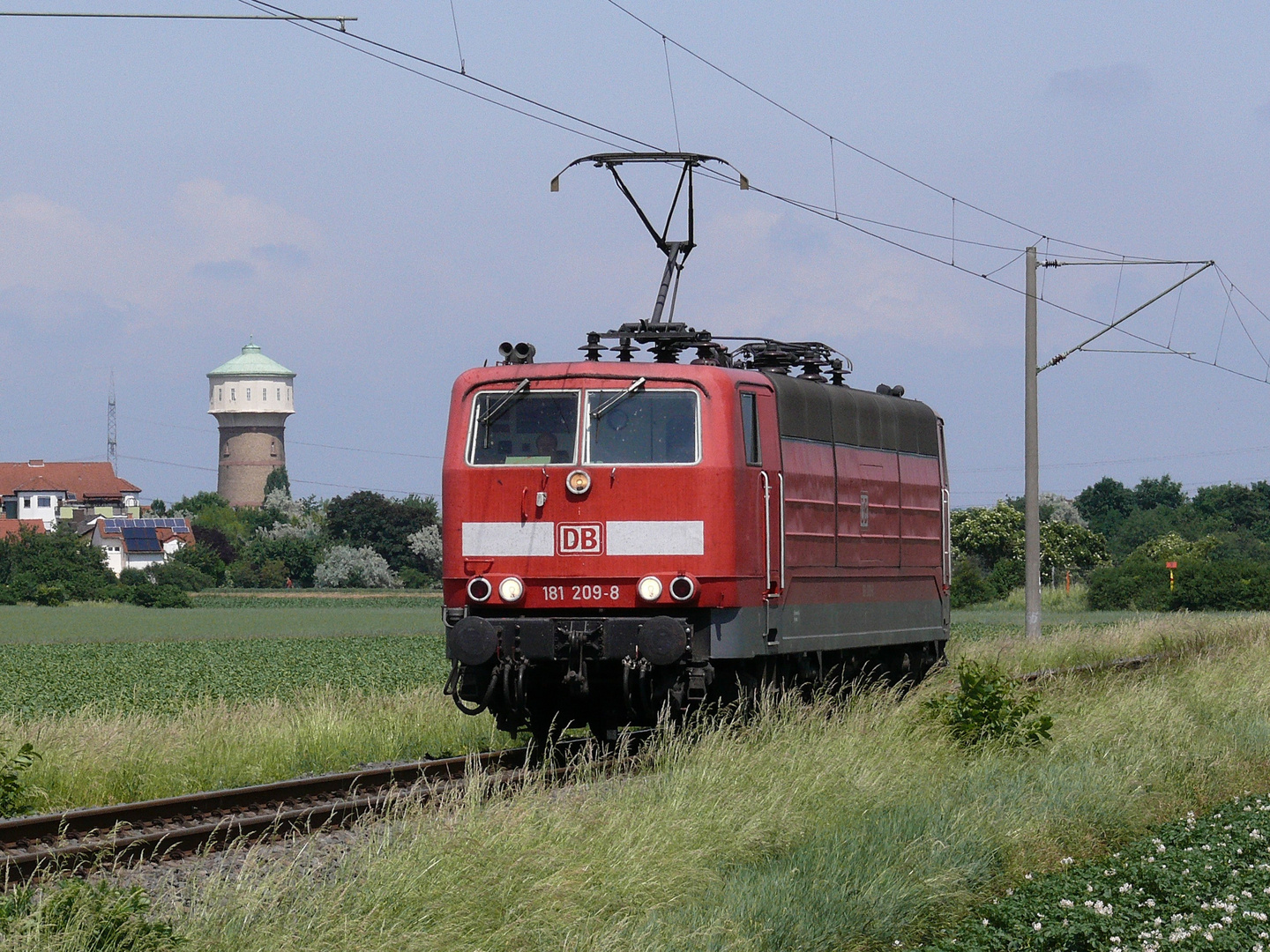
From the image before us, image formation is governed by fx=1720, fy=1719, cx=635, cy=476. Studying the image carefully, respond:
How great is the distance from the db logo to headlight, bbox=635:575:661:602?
47cm

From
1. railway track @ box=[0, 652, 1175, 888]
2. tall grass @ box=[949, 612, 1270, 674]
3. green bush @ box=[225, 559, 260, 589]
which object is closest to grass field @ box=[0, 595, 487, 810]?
railway track @ box=[0, 652, 1175, 888]

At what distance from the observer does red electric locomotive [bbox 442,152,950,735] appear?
13789 mm

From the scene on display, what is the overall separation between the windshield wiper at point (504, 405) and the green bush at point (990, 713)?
4408 millimetres

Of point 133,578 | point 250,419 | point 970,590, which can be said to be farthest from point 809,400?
point 250,419

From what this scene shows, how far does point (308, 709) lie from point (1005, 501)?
255ft

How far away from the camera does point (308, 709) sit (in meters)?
17.7

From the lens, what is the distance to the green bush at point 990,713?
547 inches

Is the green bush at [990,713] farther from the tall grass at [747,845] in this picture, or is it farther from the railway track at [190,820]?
the railway track at [190,820]

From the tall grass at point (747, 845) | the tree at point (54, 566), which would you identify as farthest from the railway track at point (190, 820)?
the tree at point (54, 566)

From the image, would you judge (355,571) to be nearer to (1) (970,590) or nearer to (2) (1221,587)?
(1) (970,590)

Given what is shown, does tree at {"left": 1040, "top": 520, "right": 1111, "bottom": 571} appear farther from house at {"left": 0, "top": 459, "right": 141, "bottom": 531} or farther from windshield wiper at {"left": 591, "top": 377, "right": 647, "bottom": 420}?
house at {"left": 0, "top": 459, "right": 141, "bottom": 531}

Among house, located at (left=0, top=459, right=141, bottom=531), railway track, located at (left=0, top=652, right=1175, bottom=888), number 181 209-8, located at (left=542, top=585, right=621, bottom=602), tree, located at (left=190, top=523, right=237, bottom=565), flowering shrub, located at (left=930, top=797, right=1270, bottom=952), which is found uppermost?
house, located at (left=0, top=459, right=141, bottom=531)

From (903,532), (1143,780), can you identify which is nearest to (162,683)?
(903,532)

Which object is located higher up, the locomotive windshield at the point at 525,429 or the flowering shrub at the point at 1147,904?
the locomotive windshield at the point at 525,429
